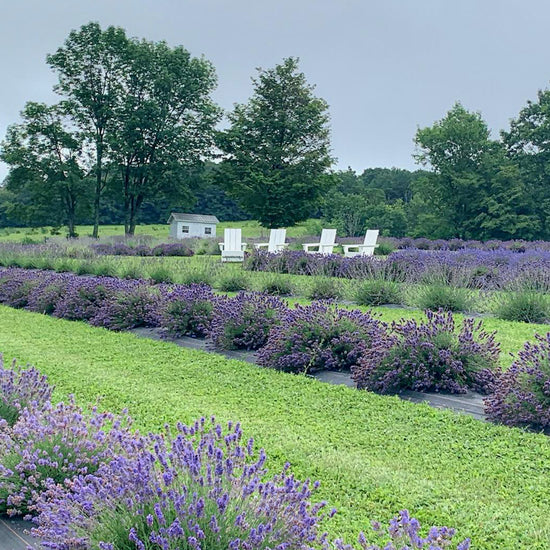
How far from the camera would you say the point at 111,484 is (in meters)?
1.98

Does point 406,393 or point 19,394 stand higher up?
point 19,394

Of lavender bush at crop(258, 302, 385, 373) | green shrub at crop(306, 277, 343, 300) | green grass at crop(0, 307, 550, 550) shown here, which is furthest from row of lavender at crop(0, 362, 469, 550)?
green shrub at crop(306, 277, 343, 300)

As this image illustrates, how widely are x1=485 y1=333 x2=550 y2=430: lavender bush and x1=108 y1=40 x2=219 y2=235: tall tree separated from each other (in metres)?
31.3

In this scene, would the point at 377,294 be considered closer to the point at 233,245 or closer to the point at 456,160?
the point at 233,245

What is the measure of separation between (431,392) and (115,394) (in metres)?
2.45

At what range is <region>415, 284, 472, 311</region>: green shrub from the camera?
798cm

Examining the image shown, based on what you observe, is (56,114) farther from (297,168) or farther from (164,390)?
(164,390)

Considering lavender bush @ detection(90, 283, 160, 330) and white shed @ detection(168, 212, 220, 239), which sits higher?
white shed @ detection(168, 212, 220, 239)

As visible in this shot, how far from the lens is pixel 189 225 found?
46281 millimetres

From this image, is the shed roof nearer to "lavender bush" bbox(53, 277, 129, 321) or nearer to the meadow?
"lavender bush" bbox(53, 277, 129, 321)

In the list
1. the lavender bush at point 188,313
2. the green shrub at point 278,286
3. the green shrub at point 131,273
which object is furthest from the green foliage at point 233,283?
the lavender bush at point 188,313

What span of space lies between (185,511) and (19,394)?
6.62ft

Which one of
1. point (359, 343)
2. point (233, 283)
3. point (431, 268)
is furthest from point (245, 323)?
point (431, 268)

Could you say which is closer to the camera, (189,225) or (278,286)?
(278,286)
